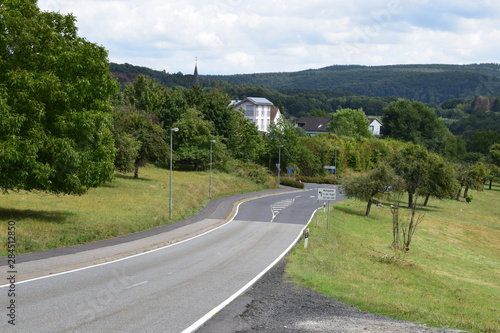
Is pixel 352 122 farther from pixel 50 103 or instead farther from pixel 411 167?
pixel 50 103

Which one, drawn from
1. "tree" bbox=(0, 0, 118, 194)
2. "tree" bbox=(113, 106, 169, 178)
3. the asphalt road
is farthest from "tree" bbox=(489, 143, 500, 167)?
"tree" bbox=(0, 0, 118, 194)

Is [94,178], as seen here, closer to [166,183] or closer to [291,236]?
[291,236]

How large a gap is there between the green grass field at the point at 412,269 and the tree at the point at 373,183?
9.04 feet

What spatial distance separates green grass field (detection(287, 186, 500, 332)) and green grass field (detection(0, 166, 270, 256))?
1194cm

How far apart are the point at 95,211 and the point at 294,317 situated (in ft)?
88.6

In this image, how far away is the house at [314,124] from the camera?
184 meters

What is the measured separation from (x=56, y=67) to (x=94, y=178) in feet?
22.7

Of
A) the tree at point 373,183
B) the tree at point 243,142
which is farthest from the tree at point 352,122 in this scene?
the tree at point 373,183

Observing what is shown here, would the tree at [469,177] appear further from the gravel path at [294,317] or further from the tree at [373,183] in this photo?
the gravel path at [294,317]

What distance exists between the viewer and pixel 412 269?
30.8 metres

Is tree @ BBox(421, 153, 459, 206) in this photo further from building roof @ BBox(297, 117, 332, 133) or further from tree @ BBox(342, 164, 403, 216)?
building roof @ BBox(297, 117, 332, 133)

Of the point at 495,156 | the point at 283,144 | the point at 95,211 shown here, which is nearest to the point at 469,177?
the point at 283,144

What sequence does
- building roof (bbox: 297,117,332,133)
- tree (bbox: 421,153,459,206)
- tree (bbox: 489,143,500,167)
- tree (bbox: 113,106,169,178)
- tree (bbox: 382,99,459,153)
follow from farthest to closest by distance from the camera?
building roof (bbox: 297,117,332,133), tree (bbox: 382,99,459,153), tree (bbox: 489,143,500,167), tree (bbox: 421,153,459,206), tree (bbox: 113,106,169,178)

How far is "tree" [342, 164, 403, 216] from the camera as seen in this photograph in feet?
189
